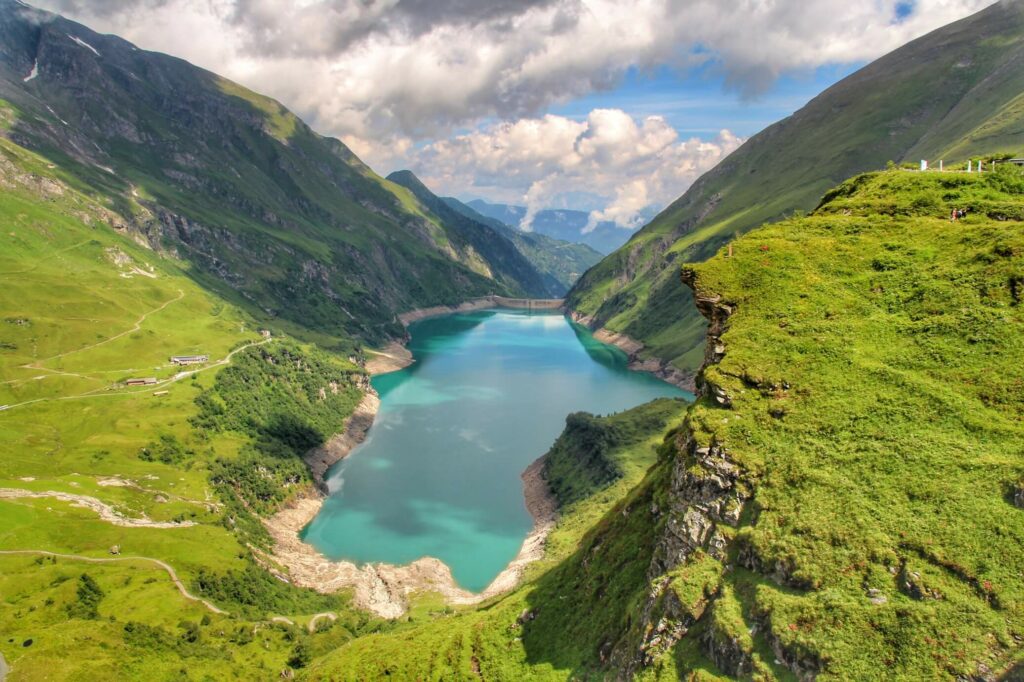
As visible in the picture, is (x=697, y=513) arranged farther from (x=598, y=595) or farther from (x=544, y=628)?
(x=544, y=628)

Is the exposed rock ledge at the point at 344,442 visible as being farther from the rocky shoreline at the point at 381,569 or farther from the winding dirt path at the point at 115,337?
the winding dirt path at the point at 115,337

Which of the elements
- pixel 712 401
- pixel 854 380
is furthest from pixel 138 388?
pixel 854 380

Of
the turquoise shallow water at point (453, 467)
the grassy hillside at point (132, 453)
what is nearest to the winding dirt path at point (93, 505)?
the grassy hillside at point (132, 453)

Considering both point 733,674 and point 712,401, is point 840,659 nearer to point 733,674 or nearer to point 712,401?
point 733,674

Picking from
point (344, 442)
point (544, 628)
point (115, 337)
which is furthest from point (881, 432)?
point (115, 337)

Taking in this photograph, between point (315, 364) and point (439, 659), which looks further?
point (315, 364)

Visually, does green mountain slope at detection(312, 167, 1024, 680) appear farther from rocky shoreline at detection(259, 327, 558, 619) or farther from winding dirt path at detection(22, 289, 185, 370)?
winding dirt path at detection(22, 289, 185, 370)

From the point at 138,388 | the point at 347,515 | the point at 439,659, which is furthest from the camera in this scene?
the point at 138,388
